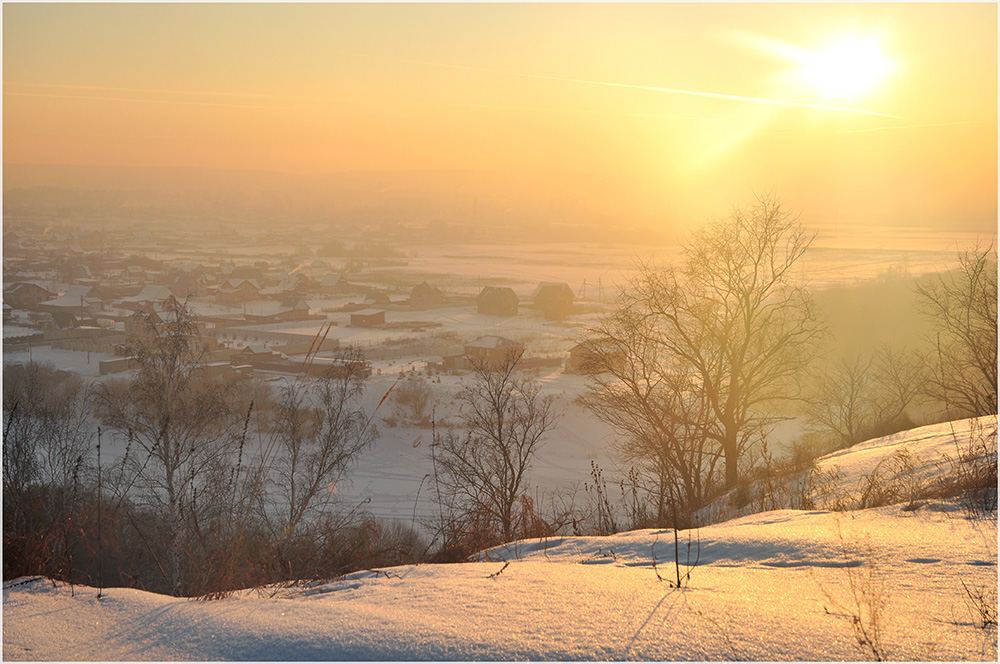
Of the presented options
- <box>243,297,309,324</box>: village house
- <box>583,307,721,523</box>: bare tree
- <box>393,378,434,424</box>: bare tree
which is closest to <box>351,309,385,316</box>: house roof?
<box>243,297,309,324</box>: village house

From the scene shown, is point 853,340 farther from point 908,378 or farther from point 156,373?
point 156,373

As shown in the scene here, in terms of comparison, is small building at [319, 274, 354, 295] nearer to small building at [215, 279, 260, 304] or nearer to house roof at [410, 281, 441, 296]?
house roof at [410, 281, 441, 296]

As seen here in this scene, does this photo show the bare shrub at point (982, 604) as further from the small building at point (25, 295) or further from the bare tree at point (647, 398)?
the small building at point (25, 295)

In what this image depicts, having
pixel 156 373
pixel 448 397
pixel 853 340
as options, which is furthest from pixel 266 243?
pixel 156 373

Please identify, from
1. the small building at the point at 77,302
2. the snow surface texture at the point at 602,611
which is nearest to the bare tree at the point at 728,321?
the snow surface texture at the point at 602,611

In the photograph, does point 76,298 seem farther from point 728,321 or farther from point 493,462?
point 728,321
